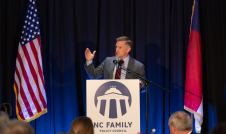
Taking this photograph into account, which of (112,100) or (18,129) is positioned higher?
(18,129)

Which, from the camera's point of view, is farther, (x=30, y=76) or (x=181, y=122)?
(x=30, y=76)

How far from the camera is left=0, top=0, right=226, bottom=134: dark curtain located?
7.52m

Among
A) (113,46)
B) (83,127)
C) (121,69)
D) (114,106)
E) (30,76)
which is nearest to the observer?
(83,127)

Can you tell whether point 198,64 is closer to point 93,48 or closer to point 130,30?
point 130,30

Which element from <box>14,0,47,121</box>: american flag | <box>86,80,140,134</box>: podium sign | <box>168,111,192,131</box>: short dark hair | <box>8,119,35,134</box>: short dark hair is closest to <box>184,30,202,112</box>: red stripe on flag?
<box>86,80,140,134</box>: podium sign

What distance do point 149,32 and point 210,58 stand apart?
120 cm

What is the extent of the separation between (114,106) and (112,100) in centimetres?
8

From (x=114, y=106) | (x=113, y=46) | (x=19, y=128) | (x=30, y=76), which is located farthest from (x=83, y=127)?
(x=113, y=46)

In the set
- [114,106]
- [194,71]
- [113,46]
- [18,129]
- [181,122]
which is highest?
[18,129]

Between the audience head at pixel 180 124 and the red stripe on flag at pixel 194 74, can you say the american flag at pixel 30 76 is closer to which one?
the red stripe on flag at pixel 194 74

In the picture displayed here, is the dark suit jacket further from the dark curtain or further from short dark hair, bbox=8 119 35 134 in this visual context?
short dark hair, bbox=8 119 35 134

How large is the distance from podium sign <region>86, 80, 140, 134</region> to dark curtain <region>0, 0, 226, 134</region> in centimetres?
227

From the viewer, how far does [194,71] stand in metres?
7.15

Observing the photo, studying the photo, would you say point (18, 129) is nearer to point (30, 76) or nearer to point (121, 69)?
point (121, 69)
